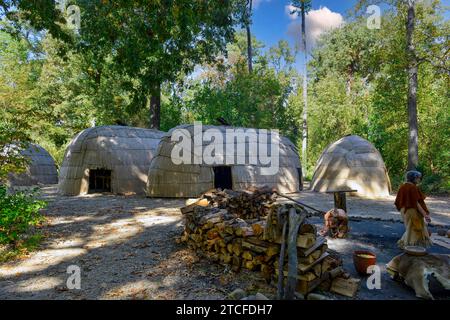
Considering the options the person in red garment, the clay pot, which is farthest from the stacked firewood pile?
Answer: the person in red garment

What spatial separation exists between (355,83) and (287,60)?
9423 millimetres

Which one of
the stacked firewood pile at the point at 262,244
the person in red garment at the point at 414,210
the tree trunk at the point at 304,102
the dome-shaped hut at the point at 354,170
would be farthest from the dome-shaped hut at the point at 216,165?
the tree trunk at the point at 304,102

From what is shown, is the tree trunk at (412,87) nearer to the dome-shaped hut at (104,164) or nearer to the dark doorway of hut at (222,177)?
the dark doorway of hut at (222,177)

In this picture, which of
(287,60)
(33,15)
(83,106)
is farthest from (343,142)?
(287,60)

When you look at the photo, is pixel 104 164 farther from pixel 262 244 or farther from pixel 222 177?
pixel 262 244

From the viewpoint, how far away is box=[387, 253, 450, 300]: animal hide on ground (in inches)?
172

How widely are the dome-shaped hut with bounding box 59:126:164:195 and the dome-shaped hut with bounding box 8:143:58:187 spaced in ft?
22.0

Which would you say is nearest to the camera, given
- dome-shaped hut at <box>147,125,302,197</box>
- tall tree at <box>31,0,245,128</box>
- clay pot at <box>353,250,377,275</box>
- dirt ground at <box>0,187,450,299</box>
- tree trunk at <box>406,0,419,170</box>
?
dirt ground at <box>0,187,450,299</box>

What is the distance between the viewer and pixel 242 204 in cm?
961

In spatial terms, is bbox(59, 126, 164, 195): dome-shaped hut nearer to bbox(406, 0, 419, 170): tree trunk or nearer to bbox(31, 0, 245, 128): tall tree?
bbox(31, 0, 245, 128): tall tree

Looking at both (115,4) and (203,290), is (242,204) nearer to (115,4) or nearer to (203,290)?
(203,290)

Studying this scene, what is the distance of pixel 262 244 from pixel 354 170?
1163 centimetres

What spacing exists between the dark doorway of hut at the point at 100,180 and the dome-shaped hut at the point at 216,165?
138 inches

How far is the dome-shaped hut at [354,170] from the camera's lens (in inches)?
579
